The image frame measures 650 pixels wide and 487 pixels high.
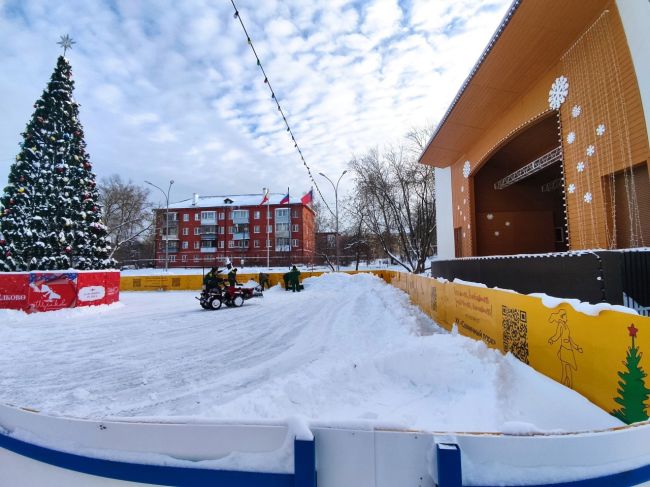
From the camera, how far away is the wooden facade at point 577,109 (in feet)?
28.6

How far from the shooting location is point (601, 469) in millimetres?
1380

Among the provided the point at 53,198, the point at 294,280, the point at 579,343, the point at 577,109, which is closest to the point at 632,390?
the point at 579,343

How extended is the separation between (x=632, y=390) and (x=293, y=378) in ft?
13.0

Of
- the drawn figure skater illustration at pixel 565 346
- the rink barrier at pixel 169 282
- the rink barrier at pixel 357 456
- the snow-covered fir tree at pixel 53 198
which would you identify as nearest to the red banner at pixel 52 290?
the snow-covered fir tree at pixel 53 198

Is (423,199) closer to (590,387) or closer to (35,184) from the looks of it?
(35,184)

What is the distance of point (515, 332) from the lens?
5.48 metres

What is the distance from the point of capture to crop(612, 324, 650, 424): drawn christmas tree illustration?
10.2 feet

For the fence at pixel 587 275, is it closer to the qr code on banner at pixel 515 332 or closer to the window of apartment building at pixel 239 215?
the qr code on banner at pixel 515 332

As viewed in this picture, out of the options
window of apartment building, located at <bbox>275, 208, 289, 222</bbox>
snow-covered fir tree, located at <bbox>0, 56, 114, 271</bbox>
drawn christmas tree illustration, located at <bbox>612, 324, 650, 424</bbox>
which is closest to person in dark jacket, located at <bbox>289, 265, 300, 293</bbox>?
snow-covered fir tree, located at <bbox>0, 56, 114, 271</bbox>

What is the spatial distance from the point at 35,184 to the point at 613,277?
23626 mm

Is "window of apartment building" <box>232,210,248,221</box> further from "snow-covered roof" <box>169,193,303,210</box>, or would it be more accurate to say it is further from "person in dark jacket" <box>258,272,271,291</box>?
"person in dark jacket" <box>258,272,271,291</box>

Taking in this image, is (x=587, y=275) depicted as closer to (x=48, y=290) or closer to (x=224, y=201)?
(x=48, y=290)

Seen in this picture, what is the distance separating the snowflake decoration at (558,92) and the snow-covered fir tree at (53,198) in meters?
22.4

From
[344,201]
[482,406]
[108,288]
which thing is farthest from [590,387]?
[344,201]
